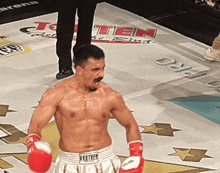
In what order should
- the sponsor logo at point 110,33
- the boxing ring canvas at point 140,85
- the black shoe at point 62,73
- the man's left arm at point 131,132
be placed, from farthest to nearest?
the sponsor logo at point 110,33 < the black shoe at point 62,73 < the boxing ring canvas at point 140,85 < the man's left arm at point 131,132

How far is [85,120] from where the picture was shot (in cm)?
373

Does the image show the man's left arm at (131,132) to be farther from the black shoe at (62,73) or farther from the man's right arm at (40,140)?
the black shoe at (62,73)

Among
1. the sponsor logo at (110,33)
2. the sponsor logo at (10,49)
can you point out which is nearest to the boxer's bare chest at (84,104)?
the sponsor logo at (10,49)

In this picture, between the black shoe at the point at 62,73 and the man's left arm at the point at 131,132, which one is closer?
the man's left arm at the point at 131,132

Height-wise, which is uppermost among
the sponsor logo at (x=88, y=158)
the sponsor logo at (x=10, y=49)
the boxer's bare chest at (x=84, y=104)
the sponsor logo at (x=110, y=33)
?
the boxer's bare chest at (x=84, y=104)

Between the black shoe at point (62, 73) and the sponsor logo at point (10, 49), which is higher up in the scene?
the black shoe at point (62, 73)

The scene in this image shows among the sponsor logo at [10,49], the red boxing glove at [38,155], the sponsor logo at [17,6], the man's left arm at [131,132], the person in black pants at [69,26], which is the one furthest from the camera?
the sponsor logo at [17,6]

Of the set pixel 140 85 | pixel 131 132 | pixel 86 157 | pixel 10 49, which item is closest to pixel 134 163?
pixel 131 132

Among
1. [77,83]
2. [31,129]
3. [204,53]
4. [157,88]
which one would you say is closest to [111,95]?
[77,83]

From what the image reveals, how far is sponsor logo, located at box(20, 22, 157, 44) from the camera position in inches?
312

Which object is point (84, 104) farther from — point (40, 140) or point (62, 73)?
point (62, 73)

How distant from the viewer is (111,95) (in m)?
3.77

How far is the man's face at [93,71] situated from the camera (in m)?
3.58

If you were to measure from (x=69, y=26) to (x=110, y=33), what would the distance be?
Answer: 1.61 meters
